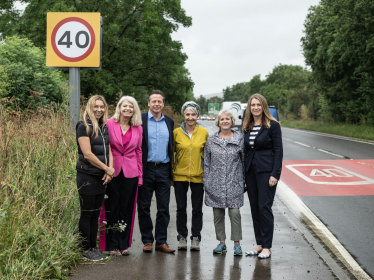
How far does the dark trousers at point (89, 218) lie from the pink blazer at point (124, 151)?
39 centimetres

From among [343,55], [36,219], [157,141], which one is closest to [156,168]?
[157,141]

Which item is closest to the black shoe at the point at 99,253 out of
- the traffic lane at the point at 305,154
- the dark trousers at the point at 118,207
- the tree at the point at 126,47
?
the dark trousers at the point at 118,207

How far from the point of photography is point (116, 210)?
5762 millimetres

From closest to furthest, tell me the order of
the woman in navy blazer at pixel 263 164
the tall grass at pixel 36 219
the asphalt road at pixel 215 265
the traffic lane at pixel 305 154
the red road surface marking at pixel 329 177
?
the tall grass at pixel 36 219, the asphalt road at pixel 215 265, the woman in navy blazer at pixel 263 164, the red road surface marking at pixel 329 177, the traffic lane at pixel 305 154

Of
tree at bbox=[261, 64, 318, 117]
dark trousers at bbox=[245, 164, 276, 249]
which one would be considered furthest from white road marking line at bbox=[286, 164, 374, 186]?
tree at bbox=[261, 64, 318, 117]

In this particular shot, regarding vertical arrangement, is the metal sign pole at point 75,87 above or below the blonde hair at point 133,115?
above

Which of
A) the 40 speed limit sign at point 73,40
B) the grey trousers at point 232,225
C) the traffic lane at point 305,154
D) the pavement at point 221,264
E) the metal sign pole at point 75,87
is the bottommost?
the pavement at point 221,264

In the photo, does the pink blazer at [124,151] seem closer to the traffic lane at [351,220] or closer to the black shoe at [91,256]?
the black shoe at [91,256]

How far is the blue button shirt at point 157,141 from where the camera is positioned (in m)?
5.92

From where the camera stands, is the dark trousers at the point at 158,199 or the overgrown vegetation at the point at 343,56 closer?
the dark trousers at the point at 158,199

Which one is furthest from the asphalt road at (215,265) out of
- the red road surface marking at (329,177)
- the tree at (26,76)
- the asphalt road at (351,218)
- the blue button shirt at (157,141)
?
the tree at (26,76)

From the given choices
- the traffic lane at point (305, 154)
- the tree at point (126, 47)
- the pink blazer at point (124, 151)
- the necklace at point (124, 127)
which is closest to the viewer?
the pink blazer at point (124, 151)

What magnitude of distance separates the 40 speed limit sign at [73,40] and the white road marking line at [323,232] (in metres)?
4.02

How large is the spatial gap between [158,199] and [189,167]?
539 millimetres
